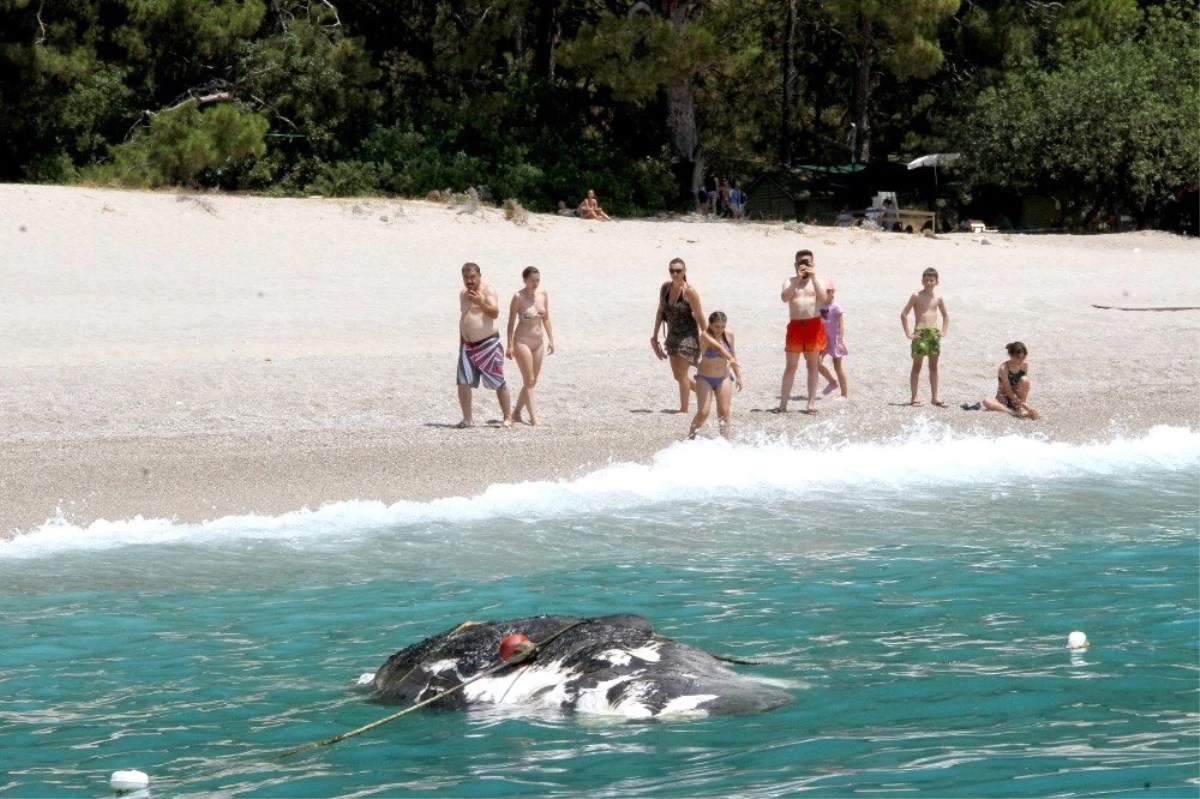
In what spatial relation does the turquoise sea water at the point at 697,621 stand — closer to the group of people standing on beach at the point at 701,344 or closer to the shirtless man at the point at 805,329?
the group of people standing on beach at the point at 701,344

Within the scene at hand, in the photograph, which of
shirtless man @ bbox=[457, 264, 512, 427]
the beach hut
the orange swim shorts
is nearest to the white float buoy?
shirtless man @ bbox=[457, 264, 512, 427]

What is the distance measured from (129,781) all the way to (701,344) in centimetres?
824

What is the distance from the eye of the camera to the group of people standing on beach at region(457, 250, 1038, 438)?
13891 millimetres

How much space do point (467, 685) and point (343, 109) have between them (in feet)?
85.0

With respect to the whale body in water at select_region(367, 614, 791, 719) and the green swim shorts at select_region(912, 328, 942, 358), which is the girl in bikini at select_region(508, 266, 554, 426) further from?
the whale body in water at select_region(367, 614, 791, 719)

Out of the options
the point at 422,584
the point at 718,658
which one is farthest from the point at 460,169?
the point at 718,658

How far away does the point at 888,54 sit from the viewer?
33.7m

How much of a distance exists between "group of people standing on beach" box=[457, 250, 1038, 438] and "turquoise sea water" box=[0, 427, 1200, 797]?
30.0 inches

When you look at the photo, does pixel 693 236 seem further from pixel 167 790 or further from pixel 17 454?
pixel 167 790

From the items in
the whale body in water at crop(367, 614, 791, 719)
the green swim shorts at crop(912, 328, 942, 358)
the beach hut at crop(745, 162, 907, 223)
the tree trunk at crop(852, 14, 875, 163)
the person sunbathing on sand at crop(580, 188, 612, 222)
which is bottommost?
the whale body in water at crop(367, 614, 791, 719)

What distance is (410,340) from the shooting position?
62.0ft

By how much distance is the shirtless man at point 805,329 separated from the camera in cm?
1516

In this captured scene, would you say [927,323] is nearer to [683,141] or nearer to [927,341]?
[927,341]

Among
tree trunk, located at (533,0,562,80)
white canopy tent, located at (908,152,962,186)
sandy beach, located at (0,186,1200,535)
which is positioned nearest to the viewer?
sandy beach, located at (0,186,1200,535)
